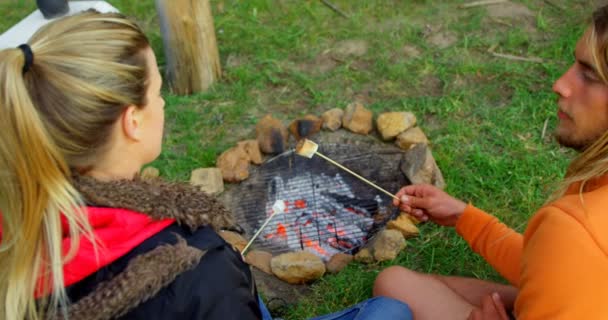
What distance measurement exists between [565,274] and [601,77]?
0.54 m

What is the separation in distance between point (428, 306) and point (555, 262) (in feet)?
3.11

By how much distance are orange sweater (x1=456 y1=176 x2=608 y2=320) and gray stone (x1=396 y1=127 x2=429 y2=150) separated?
171cm

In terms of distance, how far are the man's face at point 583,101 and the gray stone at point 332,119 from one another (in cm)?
180

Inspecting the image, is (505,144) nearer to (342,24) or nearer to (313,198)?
(313,198)

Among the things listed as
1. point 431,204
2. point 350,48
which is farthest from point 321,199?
point 350,48

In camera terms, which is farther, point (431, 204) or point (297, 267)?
point (297, 267)

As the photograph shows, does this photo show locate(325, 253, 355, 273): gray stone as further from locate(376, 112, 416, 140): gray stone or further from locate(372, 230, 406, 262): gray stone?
locate(376, 112, 416, 140): gray stone

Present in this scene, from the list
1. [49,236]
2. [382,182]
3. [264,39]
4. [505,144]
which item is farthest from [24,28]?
[505,144]

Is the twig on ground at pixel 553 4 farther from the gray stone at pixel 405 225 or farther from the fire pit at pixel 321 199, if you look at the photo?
the gray stone at pixel 405 225

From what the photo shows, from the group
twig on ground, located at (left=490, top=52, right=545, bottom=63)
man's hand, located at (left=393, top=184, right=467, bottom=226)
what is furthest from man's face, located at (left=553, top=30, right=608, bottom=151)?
twig on ground, located at (left=490, top=52, right=545, bottom=63)

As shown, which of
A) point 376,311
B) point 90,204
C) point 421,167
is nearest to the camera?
point 90,204

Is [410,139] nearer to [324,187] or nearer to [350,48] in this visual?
[324,187]

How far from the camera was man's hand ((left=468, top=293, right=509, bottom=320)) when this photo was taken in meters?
1.90

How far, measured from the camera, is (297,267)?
266 centimetres
